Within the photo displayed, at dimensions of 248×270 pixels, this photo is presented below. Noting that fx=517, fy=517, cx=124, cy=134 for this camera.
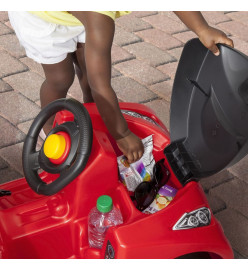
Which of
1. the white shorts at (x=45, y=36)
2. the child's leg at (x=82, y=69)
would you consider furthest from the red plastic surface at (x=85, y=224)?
the child's leg at (x=82, y=69)

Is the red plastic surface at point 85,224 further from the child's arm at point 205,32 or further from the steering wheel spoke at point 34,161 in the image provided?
the child's arm at point 205,32

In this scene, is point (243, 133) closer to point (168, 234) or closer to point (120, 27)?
point (168, 234)

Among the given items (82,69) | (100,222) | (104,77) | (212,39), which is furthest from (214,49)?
(82,69)

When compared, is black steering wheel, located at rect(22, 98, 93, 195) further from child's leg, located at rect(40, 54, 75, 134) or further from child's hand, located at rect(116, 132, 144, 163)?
child's leg, located at rect(40, 54, 75, 134)

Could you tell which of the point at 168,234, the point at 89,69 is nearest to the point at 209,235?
the point at 168,234

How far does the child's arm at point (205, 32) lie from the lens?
1245 mm

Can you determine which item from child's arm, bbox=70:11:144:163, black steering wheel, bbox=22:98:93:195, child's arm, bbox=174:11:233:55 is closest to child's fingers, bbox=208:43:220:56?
child's arm, bbox=174:11:233:55

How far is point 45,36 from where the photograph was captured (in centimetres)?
149

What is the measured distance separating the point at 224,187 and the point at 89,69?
2.27ft

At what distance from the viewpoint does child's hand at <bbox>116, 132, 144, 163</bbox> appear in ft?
4.30

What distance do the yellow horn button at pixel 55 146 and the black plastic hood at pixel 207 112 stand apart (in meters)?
0.31

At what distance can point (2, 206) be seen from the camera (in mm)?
1312

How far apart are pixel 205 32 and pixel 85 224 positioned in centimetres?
55

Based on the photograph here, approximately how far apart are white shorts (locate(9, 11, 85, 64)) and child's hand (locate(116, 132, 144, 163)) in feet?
1.26
